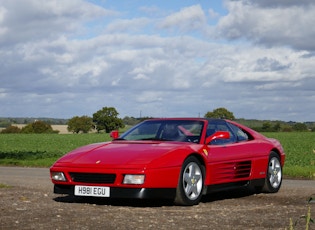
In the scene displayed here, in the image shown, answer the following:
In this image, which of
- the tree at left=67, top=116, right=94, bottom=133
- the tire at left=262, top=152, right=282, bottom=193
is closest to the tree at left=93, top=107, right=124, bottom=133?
the tree at left=67, top=116, right=94, bottom=133

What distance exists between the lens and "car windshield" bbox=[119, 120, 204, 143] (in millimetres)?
10266

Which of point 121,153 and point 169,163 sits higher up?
point 121,153

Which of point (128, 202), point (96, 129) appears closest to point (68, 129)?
point (96, 129)

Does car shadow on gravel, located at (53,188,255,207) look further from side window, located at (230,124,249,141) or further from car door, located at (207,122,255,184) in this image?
side window, located at (230,124,249,141)

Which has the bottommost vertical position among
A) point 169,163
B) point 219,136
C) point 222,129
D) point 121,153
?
point 169,163

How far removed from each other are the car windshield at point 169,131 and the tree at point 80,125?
104 metres

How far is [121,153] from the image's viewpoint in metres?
9.43

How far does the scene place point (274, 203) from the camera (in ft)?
33.1

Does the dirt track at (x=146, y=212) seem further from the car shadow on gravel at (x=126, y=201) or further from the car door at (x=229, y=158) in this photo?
the car door at (x=229, y=158)

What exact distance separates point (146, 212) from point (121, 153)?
118 centimetres

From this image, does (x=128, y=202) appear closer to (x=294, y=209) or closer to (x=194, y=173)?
(x=194, y=173)

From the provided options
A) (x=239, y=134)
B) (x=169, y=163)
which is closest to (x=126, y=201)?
(x=169, y=163)

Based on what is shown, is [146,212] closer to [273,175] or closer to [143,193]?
[143,193]

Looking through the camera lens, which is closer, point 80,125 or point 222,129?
point 222,129
